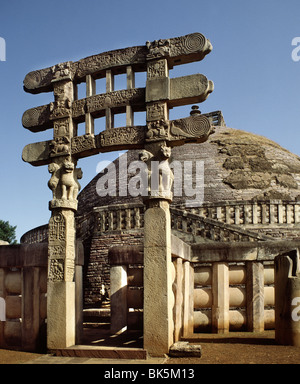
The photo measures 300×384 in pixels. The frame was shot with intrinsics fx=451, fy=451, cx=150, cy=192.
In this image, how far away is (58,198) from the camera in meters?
7.61

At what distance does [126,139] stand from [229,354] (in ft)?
11.9

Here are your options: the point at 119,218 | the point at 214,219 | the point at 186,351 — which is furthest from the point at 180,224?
the point at 186,351

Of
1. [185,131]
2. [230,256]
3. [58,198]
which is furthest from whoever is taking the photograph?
[230,256]

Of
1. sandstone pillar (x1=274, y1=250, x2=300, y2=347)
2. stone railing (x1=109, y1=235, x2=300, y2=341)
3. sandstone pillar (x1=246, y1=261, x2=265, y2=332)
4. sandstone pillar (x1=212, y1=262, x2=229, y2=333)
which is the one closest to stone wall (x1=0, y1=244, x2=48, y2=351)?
stone railing (x1=109, y1=235, x2=300, y2=341)

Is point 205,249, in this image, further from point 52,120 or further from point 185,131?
point 52,120

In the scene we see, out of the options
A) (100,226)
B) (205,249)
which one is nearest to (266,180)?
(100,226)

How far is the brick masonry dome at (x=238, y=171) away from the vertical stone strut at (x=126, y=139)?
14.1 meters

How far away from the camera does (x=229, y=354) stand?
656cm

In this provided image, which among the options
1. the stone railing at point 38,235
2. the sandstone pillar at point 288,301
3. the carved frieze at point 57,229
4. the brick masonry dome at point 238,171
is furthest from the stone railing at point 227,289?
the stone railing at point 38,235

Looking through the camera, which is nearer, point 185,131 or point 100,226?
point 185,131

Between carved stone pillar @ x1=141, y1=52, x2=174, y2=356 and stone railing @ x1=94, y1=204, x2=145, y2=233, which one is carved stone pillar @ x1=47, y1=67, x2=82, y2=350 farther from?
stone railing @ x1=94, y1=204, x2=145, y2=233

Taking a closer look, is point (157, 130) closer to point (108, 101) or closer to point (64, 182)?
point (108, 101)

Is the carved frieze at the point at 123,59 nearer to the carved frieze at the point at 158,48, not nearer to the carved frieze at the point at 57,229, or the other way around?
the carved frieze at the point at 158,48

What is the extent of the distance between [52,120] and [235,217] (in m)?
11.3
